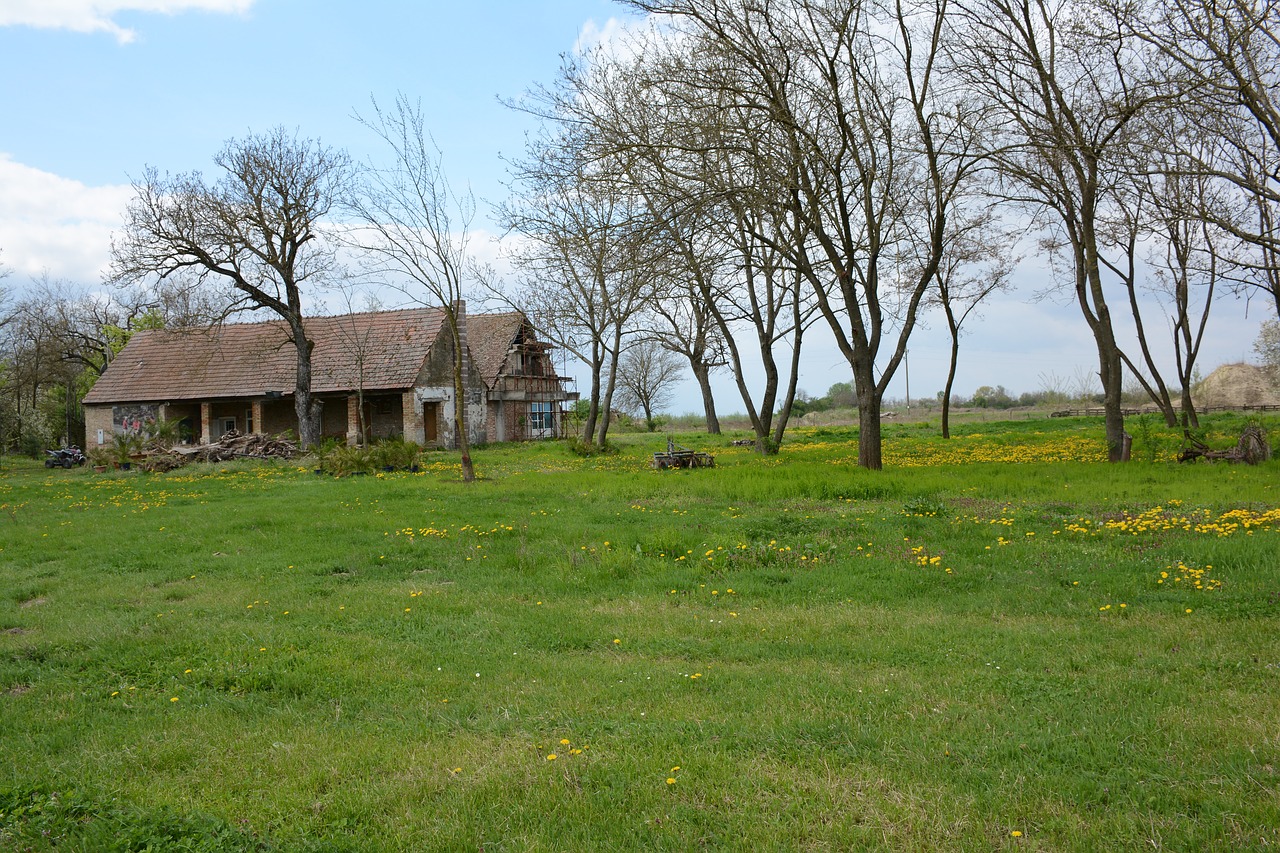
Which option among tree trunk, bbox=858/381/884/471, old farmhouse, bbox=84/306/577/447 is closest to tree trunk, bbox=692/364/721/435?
old farmhouse, bbox=84/306/577/447

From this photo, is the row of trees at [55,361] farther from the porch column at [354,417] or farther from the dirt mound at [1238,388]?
the dirt mound at [1238,388]

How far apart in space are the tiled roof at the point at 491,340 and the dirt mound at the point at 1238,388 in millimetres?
40991

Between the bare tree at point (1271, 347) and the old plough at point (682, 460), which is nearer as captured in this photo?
the old plough at point (682, 460)

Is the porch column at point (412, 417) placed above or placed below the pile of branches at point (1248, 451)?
above

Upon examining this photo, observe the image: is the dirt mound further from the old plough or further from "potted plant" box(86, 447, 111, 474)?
"potted plant" box(86, 447, 111, 474)

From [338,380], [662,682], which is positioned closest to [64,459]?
[338,380]

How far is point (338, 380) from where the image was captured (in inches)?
1495

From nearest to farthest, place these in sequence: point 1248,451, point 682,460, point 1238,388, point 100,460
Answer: point 1248,451 < point 682,460 < point 100,460 < point 1238,388

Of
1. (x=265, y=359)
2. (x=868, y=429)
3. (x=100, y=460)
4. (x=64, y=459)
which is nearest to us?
(x=868, y=429)

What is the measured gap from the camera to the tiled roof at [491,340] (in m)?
42.8

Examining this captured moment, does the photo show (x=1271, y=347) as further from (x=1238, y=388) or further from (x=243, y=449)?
(x=243, y=449)

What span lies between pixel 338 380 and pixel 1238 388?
53565mm

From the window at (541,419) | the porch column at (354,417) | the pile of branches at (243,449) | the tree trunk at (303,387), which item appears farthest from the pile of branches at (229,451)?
the window at (541,419)

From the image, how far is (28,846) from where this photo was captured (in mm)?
3670
